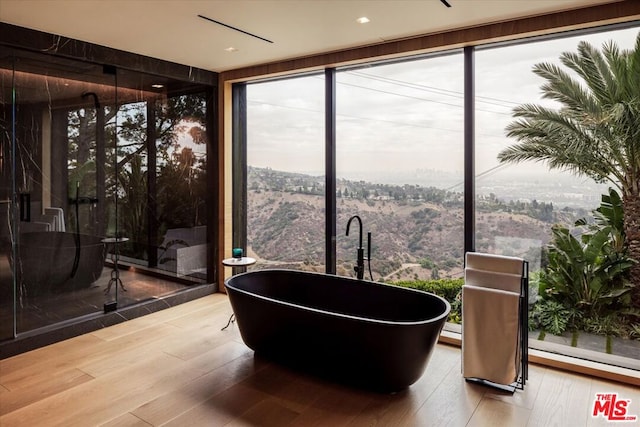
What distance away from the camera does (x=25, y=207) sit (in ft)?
11.8

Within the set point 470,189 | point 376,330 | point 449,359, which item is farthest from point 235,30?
point 449,359

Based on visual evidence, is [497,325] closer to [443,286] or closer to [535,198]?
[443,286]

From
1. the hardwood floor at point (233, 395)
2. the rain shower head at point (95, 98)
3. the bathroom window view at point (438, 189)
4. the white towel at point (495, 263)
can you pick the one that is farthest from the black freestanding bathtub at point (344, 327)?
the rain shower head at point (95, 98)

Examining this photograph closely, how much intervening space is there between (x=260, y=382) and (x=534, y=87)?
310cm

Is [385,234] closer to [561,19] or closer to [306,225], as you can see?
[306,225]

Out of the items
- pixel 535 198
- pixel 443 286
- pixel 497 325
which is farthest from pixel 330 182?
pixel 497 325

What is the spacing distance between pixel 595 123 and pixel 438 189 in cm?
130

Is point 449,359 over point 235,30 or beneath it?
beneath

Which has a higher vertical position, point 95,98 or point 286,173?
point 95,98

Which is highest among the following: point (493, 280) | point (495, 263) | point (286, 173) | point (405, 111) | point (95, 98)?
point (95, 98)

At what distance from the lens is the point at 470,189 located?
370 centimetres

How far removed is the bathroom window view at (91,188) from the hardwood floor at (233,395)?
0.69 meters

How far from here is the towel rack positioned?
2.86 metres

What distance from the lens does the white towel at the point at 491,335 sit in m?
2.86
